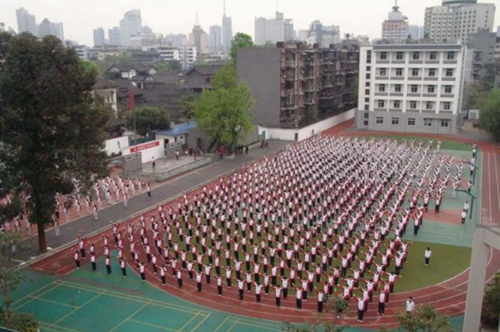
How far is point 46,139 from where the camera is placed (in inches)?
674

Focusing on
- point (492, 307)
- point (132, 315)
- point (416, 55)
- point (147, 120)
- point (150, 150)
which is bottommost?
point (132, 315)

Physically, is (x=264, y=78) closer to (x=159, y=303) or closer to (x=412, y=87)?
(x=412, y=87)

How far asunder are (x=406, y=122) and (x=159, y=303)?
129 feet

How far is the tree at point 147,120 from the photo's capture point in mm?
40719

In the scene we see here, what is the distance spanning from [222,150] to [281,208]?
14442 millimetres

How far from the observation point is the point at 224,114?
35094 mm

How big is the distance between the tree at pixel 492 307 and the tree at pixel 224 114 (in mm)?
24084

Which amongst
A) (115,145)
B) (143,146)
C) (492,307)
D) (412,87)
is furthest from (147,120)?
(492,307)

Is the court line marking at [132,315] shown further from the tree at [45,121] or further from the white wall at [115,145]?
the white wall at [115,145]

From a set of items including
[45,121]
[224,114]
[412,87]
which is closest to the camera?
[45,121]

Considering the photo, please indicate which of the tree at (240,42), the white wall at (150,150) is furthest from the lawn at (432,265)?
the tree at (240,42)

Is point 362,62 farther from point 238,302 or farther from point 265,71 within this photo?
point 238,302

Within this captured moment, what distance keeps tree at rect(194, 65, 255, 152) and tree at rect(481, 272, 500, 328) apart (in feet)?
79.0

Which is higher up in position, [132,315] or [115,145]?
[115,145]
